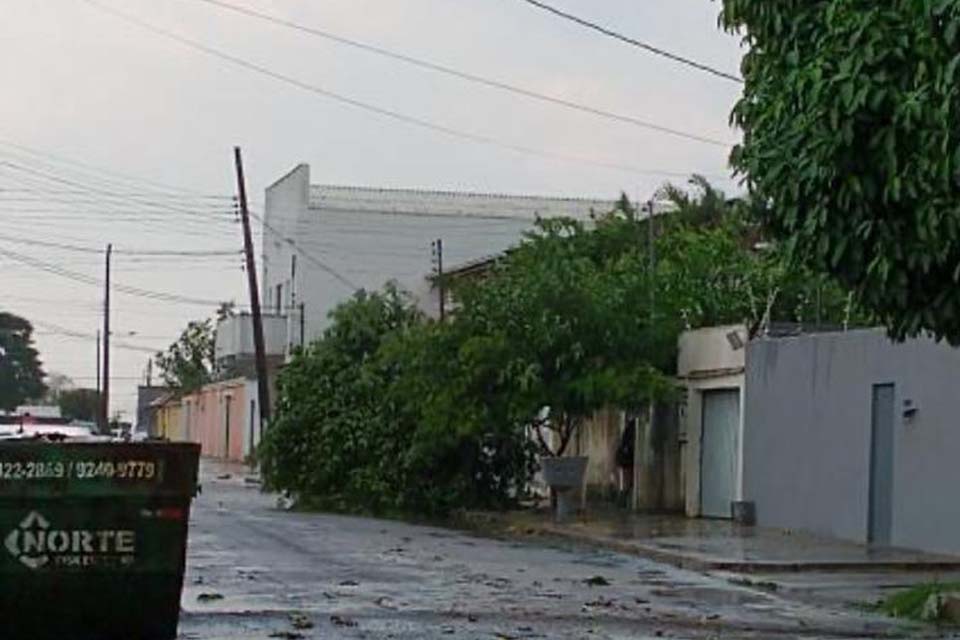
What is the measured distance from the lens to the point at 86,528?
535 inches

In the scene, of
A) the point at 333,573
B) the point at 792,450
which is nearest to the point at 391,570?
the point at 333,573

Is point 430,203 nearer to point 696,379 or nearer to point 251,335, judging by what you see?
point 251,335

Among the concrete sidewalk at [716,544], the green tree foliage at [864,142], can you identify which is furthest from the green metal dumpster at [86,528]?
the concrete sidewalk at [716,544]

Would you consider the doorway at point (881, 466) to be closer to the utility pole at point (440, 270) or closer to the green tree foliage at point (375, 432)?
the green tree foliage at point (375, 432)

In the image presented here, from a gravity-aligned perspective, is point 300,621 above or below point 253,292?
below

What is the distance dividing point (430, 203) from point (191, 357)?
4138 centimetres

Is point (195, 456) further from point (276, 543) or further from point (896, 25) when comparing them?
point (276, 543)

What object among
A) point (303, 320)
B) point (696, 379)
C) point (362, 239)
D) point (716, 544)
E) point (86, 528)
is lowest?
point (716, 544)

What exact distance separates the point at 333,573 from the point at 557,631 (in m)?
5.83

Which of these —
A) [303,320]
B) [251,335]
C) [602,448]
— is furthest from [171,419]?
[602,448]

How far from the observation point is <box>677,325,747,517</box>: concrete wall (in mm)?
33219

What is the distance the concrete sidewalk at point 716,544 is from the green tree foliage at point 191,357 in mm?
67874

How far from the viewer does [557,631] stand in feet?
51.8

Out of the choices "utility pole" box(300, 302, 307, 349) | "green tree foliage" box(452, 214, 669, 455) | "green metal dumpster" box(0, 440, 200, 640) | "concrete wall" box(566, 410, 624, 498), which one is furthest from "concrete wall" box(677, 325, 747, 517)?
"utility pole" box(300, 302, 307, 349)
